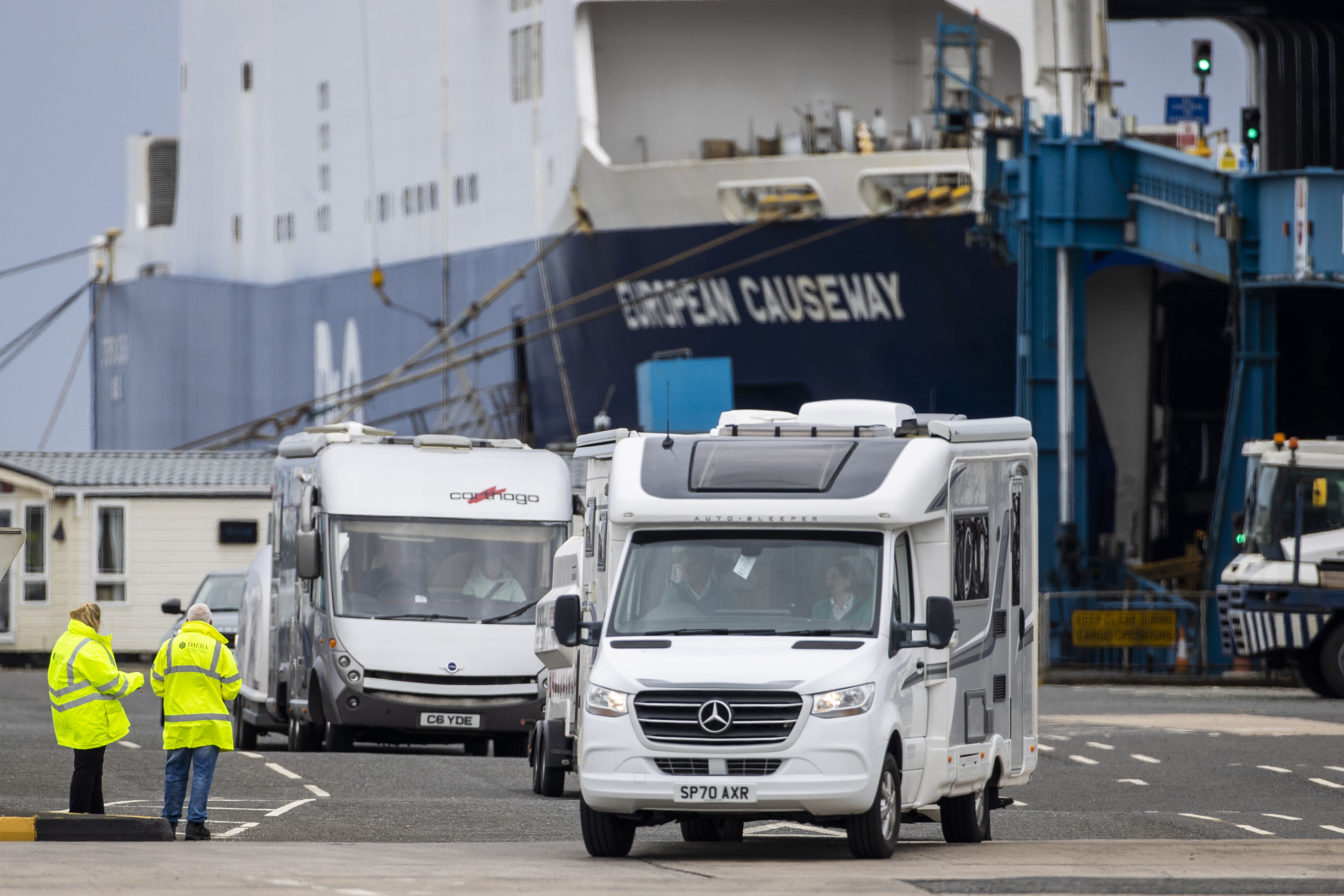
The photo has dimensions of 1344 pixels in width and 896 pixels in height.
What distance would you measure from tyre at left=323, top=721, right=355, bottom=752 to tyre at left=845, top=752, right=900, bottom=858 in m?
9.43

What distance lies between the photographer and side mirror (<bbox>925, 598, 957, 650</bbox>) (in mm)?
12750

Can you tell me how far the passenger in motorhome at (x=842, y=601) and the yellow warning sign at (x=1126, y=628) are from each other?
23.4 m

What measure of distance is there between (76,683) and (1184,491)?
31843mm

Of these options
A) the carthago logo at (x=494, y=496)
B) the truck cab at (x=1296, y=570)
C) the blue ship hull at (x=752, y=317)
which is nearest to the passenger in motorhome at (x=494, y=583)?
the carthago logo at (x=494, y=496)

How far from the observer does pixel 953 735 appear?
44.7 ft

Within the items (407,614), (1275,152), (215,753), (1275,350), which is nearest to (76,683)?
(215,753)

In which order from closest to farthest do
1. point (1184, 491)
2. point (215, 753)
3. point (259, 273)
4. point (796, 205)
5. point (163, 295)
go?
point (215, 753), point (796, 205), point (1184, 491), point (259, 273), point (163, 295)

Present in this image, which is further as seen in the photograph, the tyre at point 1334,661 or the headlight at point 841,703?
the tyre at point 1334,661

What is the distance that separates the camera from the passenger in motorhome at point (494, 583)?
2177 cm

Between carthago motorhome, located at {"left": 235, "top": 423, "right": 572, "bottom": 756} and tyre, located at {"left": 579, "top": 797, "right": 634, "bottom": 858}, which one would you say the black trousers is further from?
carthago motorhome, located at {"left": 235, "top": 423, "right": 572, "bottom": 756}

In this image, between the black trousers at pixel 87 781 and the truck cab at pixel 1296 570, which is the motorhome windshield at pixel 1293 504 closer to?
the truck cab at pixel 1296 570

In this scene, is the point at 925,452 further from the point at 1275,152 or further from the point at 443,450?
the point at 1275,152

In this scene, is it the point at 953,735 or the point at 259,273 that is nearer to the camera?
the point at 953,735

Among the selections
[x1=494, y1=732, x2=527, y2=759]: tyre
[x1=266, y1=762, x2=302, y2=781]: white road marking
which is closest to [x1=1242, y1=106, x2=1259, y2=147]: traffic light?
[x1=494, y1=732, x2=527, y2=759]: tyre
